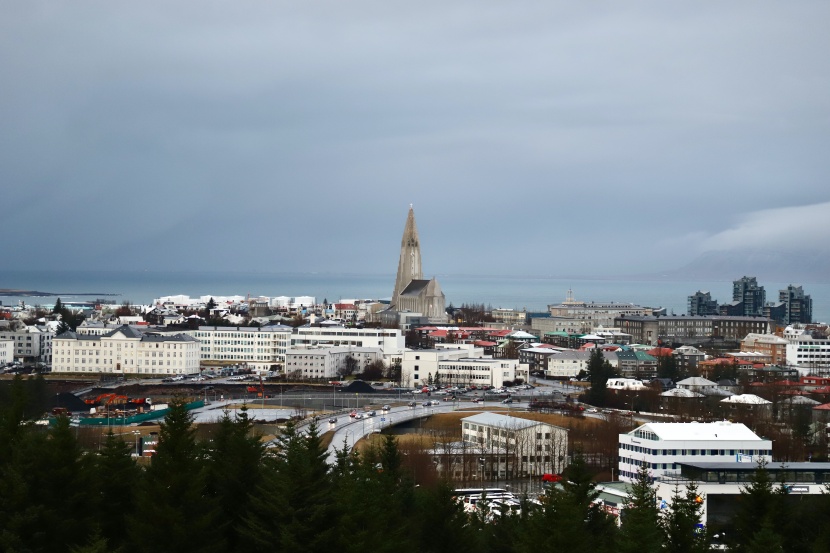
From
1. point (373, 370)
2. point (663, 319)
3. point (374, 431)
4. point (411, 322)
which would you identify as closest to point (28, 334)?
point (373, 370)

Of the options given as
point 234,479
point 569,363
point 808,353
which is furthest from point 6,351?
point 234,479

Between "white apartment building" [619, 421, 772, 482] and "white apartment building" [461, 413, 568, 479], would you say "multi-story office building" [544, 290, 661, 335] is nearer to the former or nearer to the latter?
"white apartment building" [461, 413, 568, 479]

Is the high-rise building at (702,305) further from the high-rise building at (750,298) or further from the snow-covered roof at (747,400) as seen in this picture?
the snow-covered roof at (747,400)

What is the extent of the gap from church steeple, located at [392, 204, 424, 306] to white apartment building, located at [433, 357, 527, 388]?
125ft

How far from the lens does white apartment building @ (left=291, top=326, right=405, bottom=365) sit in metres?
59.4

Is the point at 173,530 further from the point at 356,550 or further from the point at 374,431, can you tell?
the point at 374,431

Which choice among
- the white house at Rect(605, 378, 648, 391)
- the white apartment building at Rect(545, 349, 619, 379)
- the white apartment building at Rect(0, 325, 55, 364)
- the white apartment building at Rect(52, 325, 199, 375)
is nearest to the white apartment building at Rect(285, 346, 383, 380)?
the white apartment building at Rect(52, 325, 199, 375)

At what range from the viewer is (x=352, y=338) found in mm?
60781

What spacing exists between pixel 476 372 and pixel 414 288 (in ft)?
119

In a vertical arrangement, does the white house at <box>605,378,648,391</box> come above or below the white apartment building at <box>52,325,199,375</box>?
below

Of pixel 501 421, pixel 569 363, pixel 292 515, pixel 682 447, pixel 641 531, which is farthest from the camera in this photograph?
pixel 569 363

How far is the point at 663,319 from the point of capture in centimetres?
8262

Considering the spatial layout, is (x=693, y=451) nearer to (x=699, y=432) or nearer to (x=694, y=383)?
(x=699, y=432)

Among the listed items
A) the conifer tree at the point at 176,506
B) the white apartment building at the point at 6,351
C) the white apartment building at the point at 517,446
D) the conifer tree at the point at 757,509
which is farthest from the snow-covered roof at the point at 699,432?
the white apartment building at the point at 6,351
